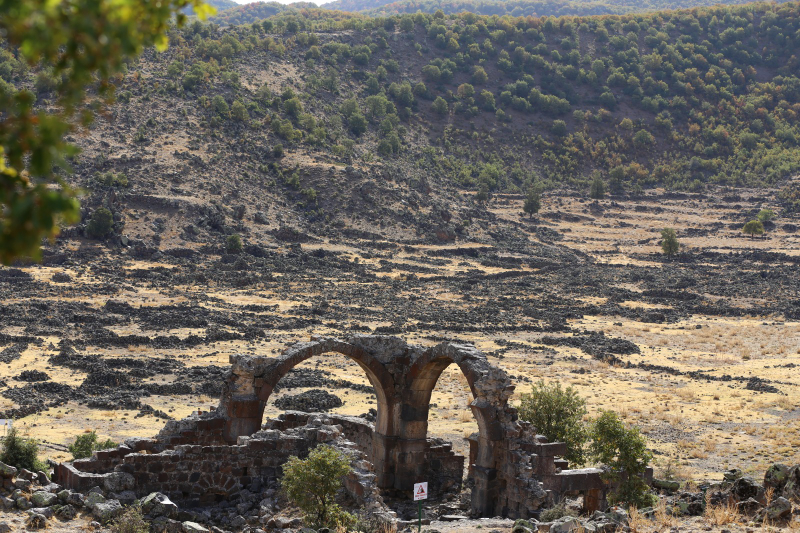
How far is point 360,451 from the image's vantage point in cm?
1817

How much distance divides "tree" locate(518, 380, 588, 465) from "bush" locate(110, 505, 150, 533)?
11.0 metres

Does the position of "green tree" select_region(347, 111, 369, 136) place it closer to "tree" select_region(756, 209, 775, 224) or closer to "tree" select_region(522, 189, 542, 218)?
"tree" select_region(522, 189, 542, 218)

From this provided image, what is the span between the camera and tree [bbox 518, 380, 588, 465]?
21438 mm

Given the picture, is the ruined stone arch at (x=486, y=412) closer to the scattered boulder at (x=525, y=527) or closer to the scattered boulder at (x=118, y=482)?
the scattered boulder at (x=525, y=527)

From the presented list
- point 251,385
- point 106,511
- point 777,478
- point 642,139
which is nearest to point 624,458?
point 777,478

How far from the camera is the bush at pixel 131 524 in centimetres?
1352

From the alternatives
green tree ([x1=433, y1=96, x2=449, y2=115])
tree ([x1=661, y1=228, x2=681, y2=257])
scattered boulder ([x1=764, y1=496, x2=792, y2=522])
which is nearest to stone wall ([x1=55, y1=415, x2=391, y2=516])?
scattered boulder ([x1=764, y1=496, x2=792, y2=522])

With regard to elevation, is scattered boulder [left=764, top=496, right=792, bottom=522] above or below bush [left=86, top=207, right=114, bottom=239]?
below

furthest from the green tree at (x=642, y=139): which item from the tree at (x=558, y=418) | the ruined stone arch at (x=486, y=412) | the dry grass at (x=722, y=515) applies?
the dry grass at (x=722, y=515)

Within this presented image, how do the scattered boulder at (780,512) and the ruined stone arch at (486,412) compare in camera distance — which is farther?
the ruined stone arch at (486,412)

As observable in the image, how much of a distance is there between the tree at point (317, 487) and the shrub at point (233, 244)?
53.0 meters

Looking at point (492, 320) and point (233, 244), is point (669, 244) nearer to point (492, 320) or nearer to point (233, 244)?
point (492, 320)

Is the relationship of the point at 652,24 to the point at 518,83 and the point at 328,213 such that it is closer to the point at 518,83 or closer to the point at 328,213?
the point at 518,83

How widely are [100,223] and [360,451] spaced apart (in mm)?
49875
